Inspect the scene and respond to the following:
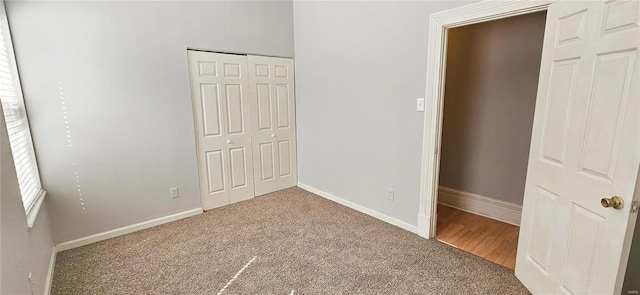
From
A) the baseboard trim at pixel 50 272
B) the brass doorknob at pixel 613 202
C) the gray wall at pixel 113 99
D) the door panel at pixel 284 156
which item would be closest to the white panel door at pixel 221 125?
the gray wall at pixel 113 99

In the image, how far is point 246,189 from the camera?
3789mm

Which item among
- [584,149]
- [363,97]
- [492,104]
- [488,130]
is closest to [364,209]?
[363,97]

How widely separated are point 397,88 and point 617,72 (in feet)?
5.29

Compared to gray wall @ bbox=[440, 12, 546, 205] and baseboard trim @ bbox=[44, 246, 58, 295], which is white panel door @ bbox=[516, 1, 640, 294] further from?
baseboard trim @ bbox=[44, 246, 58, 295]

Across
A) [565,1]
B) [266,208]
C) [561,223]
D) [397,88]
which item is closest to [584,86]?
[565,1]

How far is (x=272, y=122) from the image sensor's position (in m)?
3.92

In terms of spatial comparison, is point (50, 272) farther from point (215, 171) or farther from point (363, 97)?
point (363, 97)

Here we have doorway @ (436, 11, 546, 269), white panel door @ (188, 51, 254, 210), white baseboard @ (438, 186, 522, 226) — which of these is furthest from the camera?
white panel door @ (188, 51, 254, 210)

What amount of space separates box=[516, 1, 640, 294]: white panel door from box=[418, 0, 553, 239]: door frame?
40 cm

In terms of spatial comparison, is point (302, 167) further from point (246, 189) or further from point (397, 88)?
point (397, 88)

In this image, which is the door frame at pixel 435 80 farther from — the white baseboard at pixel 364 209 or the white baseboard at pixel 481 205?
the white baseboard at pixel 481 205

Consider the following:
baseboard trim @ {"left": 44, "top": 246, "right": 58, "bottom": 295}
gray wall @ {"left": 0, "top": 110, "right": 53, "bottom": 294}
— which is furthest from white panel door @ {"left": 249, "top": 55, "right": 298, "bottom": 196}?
gray wall @ {"left": 0, "top": 110, "right": 53, "bottom": 294}

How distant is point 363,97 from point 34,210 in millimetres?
2953

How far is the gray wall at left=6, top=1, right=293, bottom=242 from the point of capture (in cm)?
238
